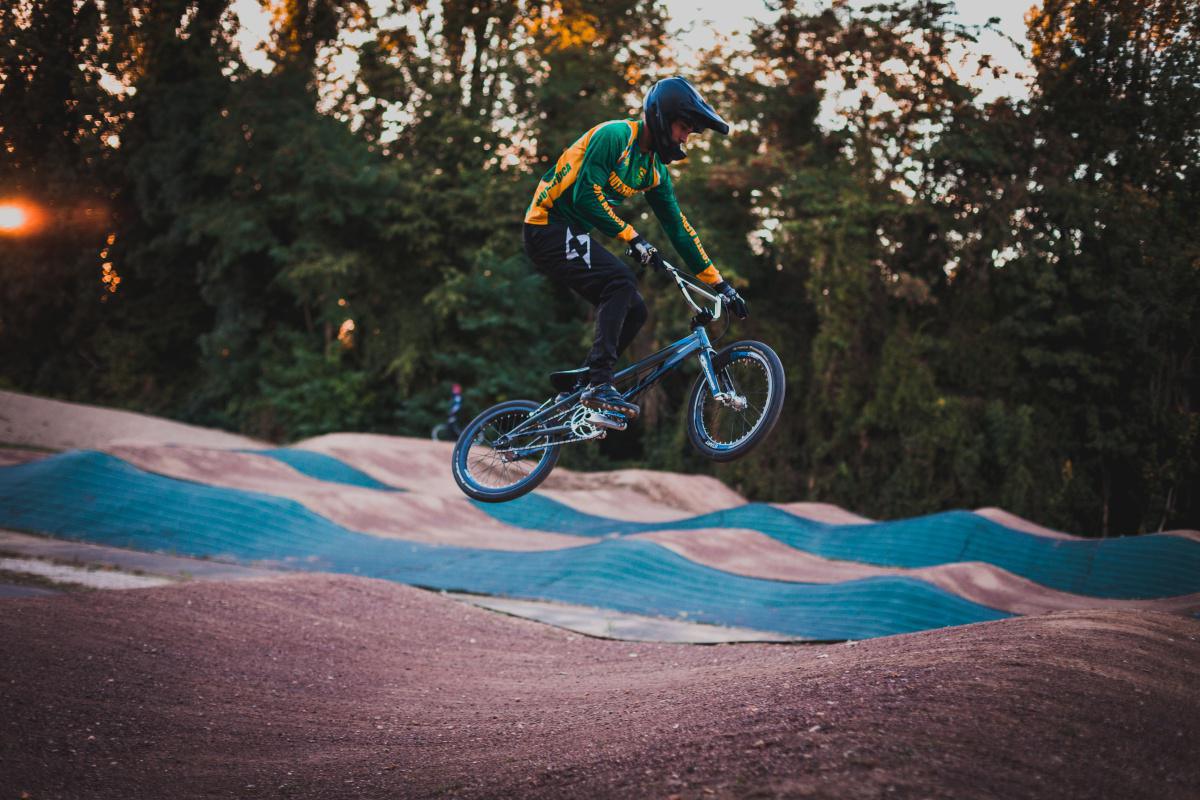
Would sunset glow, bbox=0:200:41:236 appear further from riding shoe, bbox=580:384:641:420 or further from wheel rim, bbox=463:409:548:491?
riding shoe, bbox=580:384:641:420

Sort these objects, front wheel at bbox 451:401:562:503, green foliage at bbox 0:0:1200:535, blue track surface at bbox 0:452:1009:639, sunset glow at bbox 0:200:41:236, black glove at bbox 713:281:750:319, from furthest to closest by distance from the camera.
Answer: green foliage at bbox 0:0:1200:535 < blue track surface at bbox 0:452:1009:639 < sunset glow at bbox 0:200:41:236 < front wheel at bbox 451:401:562:503 < black glove at bbox 713:281:750:319

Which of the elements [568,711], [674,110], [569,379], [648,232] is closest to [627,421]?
[569,379]

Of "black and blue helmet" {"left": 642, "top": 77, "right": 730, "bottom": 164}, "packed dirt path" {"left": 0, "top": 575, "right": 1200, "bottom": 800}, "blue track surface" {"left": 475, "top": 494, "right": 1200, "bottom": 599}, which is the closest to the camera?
"packed dirt path" {"left": 0, "top": 575, "right": 1200, "bottom": 800}

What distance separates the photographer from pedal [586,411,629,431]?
576 cm

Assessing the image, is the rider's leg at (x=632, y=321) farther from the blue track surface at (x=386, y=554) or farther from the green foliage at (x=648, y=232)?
the green foliage at (x=648, y=232)

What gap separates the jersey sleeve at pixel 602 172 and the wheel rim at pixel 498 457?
1.62 meters

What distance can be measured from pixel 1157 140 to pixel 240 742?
1254cm

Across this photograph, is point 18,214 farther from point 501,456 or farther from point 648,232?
point 648,232

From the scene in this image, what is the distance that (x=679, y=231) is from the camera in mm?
5844

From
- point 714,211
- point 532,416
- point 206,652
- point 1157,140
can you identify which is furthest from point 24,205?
point 714,211

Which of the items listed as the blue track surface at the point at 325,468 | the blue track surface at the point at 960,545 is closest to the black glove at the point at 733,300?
the blue track surface at the point at 960,545

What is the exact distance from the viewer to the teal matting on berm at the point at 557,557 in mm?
10292

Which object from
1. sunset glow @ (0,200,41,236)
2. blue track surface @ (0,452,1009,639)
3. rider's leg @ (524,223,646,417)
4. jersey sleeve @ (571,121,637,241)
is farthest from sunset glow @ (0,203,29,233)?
jersey sleeve @ (571,121,637,241)

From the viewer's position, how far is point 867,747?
11.7 ft
